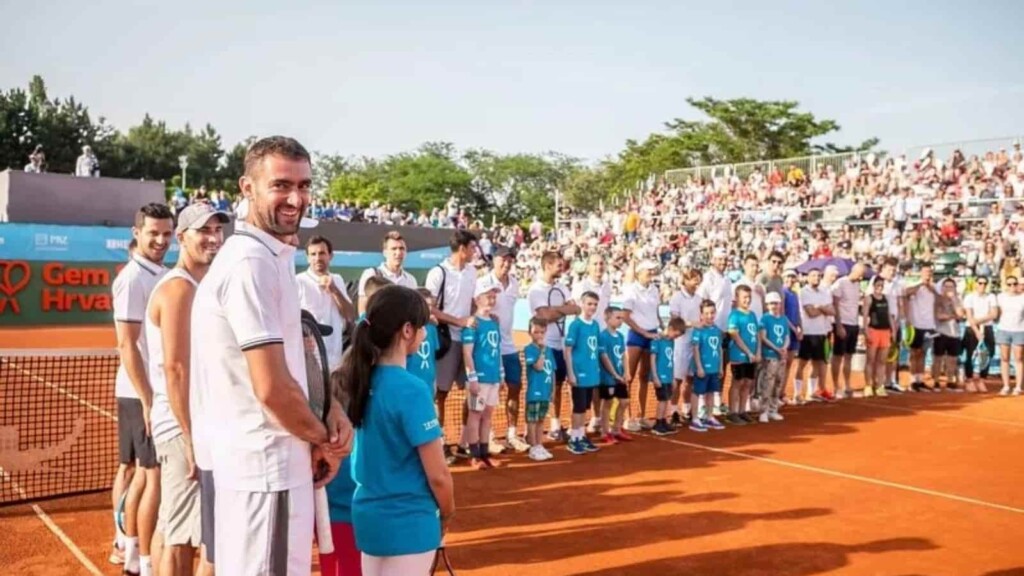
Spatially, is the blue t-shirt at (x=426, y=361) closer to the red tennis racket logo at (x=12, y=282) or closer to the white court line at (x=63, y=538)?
the white court line at (x=63, y=538)

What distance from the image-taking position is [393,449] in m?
3.34

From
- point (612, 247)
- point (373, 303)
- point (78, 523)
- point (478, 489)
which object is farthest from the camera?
point (612, 247)

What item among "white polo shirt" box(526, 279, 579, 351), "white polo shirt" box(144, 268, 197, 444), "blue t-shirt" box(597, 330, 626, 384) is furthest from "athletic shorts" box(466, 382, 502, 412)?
"white polo shirt" box(144, 268, 197, 444)

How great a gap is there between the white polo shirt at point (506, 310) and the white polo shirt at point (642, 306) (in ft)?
6.45

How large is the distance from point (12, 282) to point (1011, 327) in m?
24.5

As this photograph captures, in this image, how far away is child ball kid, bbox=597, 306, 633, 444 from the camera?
10.1 meters

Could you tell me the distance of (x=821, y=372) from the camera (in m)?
14.1

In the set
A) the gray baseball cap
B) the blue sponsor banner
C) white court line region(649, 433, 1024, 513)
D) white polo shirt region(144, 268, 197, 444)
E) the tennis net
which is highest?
the blue sponsor banner

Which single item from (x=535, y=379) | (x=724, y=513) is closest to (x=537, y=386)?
(x=535, y=379)

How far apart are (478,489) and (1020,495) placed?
5.30 m

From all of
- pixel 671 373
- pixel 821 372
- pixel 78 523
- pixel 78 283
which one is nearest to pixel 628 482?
pixel 671 373

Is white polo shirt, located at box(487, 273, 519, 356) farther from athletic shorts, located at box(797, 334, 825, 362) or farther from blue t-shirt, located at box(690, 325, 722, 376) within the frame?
athletic shorts, located at box(797, 334, 825, 362)

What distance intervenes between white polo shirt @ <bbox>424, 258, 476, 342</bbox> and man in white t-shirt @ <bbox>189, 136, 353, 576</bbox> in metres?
5.78

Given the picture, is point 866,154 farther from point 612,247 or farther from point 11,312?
point 11,312
